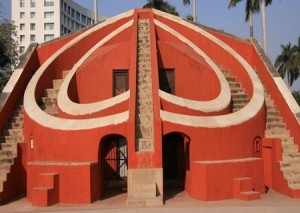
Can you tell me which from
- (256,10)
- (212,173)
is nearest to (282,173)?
(212,173)

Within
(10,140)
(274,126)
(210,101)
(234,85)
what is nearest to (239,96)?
(234,85)

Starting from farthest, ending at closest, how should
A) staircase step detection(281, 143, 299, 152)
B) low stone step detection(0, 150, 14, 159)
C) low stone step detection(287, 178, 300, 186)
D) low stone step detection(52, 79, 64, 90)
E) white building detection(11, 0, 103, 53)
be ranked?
white building detection(11, 0, 103, 53) → low stone step detection(52, 79, 64, 90) → staircase step detection(281, 143, 299, 152) → low stone step detection(0, 150, 14, 159) → low stone step detection(287, 178, 300, 186)

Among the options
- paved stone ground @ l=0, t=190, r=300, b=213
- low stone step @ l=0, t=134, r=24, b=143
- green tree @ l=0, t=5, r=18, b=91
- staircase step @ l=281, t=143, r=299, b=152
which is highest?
green tree @ l=0, t=5, r=18, b=91

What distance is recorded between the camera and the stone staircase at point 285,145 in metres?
9.24

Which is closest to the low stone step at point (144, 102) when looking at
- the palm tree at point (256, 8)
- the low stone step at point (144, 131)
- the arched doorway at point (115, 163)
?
the low stone step at point (144, 131)

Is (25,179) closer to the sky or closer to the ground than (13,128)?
closer to the ground

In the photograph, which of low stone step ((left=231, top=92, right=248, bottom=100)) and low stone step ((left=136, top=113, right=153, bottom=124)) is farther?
low stone step ((left=231, top=92, right=248, bottom=100))

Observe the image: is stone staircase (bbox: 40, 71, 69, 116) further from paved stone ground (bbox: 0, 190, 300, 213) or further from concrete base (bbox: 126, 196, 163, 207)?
concrete base (bbox: 126, 196, 163, 207)

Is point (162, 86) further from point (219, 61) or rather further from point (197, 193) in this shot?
point (197, 193)

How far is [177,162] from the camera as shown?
1145cm

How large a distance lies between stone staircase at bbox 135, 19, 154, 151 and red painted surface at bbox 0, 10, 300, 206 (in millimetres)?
309

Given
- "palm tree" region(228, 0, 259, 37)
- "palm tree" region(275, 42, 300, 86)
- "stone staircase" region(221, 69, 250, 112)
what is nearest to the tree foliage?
"palm tree" region(275, 42, 300, 86)

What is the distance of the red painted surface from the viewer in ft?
27.4

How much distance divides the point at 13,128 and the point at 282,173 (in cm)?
712
